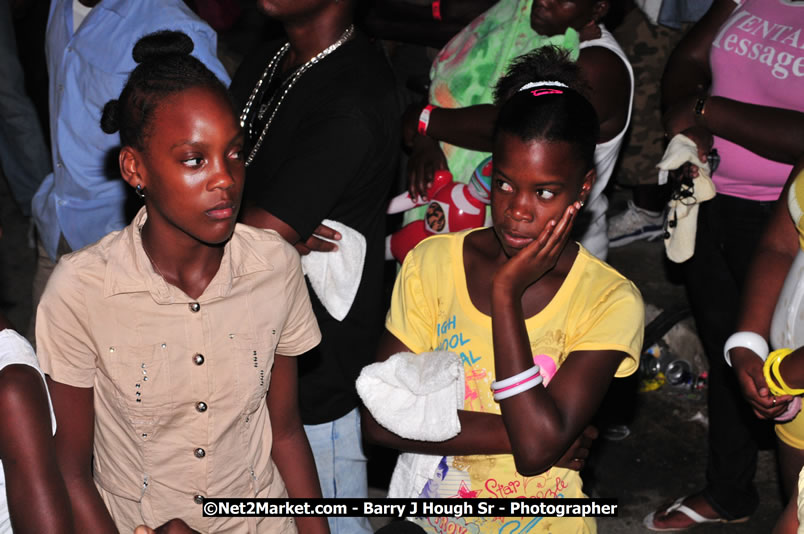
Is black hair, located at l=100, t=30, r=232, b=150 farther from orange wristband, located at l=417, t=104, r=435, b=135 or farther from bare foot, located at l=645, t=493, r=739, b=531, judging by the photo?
bare foot, located at l=645, t=493, r=739, b=531

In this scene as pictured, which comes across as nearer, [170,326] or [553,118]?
[170,326]

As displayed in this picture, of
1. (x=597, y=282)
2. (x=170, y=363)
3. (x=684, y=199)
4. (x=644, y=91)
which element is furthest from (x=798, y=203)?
(x=644, y=91)

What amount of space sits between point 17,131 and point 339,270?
407 cm

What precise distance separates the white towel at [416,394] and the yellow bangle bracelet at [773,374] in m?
0.97

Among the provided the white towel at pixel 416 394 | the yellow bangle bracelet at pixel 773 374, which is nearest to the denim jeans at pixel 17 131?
the white towel at pixel 416 394

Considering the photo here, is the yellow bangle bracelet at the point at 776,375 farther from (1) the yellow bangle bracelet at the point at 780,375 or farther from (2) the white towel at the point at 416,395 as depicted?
(2) the white towel at the point at 416,395

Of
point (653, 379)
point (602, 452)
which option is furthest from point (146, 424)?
point (653, 379)

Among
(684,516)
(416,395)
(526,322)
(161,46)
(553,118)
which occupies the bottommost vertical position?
(684,516)

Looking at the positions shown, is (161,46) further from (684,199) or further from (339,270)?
(684,199)

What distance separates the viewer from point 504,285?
2.12 metres

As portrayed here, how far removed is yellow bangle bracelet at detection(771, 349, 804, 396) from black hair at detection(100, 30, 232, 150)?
172 centimetres

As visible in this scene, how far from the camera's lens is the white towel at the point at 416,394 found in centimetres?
212

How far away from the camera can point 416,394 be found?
215 centimetres

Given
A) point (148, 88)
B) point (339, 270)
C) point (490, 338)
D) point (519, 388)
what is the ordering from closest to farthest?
point (148, 88)
point (519, 388)
point (490, 338)
point (339, 270)
